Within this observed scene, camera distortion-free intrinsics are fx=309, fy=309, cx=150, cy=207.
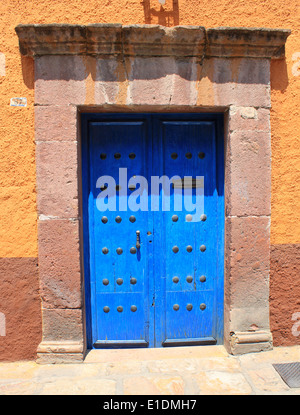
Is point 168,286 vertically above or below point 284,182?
below

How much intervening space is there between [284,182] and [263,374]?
4.96ft

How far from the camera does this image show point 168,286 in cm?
277

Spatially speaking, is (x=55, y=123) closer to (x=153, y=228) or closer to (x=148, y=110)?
(x=148, y=110)

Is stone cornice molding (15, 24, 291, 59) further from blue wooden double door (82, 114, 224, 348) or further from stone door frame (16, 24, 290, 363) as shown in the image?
blue wooden double door (82, 114, 224, 348)

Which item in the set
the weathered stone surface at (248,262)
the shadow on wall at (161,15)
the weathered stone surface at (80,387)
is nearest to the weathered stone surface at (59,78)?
the shadow on wall at (161,15)

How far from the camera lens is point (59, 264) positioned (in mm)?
2498

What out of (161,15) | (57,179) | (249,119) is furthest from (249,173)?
(57,179)

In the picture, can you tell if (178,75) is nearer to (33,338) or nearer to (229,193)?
(229,193)

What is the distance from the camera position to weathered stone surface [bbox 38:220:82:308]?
8.14 ft

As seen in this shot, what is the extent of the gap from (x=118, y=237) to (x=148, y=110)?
1120mm

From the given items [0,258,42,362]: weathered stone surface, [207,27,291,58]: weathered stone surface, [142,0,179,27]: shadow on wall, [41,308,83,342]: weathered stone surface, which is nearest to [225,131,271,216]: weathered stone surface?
[207,27,291,58]: weathered stone surface

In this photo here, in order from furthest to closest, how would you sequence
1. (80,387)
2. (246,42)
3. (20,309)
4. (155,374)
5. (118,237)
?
(118,237) < (20,309) < (246,42) < (155,374) < (80,387)
